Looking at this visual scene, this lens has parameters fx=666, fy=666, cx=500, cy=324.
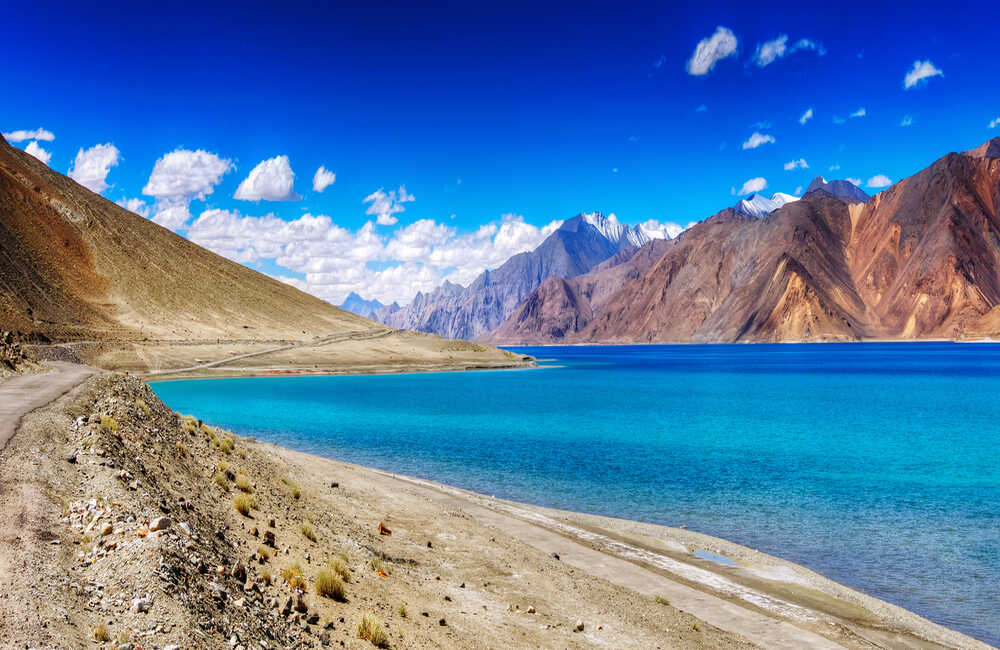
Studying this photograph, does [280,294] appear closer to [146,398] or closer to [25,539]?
[146,398]

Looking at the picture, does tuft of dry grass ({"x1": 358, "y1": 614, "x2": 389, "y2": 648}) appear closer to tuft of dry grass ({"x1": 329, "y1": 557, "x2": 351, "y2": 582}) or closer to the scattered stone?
tuft of dry grass ({"x1": 329, "y1": 557, "x2": 351, "y2": 582})

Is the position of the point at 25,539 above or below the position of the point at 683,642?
above

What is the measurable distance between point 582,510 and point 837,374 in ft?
344

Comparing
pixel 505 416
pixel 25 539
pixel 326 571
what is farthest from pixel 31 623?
pixel 505 416

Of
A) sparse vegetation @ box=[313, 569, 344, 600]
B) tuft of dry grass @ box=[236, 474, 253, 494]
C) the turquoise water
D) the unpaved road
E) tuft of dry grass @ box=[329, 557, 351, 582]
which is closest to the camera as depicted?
sparse vegetation @ box=[313, 569, 344, 600]

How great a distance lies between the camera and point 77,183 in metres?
162

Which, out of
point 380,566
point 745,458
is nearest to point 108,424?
point 380,566

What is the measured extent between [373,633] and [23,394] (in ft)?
58.2

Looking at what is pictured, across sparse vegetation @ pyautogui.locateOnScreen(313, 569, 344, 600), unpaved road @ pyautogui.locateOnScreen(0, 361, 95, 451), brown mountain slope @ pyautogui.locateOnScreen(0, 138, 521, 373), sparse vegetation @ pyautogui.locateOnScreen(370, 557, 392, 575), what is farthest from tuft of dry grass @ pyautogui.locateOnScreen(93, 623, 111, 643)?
brown mountain slope @ pyautogui.locateOnScreen(0, 138, 521, 373)

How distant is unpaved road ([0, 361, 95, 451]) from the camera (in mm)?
15391

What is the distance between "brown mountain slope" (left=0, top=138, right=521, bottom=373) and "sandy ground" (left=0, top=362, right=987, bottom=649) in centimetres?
8549

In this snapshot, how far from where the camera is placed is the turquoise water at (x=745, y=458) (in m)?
19.4

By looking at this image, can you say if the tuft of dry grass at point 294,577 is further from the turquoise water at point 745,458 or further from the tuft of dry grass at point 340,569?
the turquoise water at point 745,458

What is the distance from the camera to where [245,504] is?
14.9m
